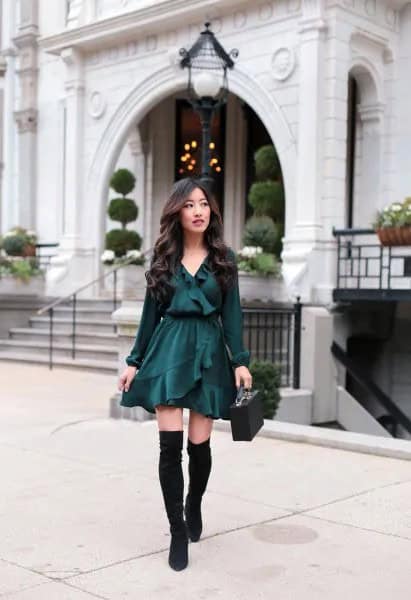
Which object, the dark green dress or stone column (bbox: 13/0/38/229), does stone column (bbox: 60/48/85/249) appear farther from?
the dark green dress

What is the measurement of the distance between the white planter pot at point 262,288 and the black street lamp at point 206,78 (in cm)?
226

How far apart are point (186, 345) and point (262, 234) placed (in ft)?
32.6

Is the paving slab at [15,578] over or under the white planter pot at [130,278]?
under

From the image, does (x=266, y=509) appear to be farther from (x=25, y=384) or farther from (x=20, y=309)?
(x=20, y=309)

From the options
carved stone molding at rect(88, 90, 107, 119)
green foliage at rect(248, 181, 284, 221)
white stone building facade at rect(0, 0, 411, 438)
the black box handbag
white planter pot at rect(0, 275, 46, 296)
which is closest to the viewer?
the black box handbag

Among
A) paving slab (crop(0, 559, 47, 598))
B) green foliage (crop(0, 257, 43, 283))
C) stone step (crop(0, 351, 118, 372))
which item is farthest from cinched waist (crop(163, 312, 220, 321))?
green foliage (crop(0, 257, 43, 283))

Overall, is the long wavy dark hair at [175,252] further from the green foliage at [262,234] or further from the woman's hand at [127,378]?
the green foliage at [262,234]

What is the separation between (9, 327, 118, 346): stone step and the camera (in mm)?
14414

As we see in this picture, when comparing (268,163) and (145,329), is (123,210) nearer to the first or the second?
(268,163)

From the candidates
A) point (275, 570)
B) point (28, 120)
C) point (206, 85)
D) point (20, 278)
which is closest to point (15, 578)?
point (275, 570)

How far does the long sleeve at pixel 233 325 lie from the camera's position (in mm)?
4098

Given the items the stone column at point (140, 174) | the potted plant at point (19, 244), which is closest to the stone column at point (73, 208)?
the potted plant at point (19, 244)

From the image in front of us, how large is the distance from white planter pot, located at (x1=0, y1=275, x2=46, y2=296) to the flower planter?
759 cm

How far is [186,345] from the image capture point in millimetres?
4008
